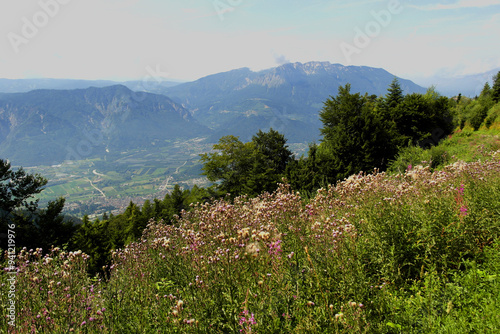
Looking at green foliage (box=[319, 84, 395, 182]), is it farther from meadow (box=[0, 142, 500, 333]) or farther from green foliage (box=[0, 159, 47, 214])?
green foliage (box=[0, 159, 47, 214])

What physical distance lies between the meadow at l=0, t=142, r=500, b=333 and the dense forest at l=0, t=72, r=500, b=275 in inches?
346

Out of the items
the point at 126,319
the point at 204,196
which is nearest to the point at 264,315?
the point at 126,319

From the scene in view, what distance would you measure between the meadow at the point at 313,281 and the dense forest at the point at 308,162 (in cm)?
880

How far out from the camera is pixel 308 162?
20547mm

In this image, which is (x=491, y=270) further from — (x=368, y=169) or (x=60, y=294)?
(x=368, y=169)

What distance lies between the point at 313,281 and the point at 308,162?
1761cm

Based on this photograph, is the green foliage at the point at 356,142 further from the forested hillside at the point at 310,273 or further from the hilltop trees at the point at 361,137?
the forested hillside at the point at 310,273

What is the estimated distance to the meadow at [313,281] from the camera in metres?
2.82

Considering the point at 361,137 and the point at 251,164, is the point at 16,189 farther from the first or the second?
the point at 361,137

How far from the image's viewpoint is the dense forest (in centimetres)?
1817

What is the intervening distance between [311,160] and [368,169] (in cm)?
482

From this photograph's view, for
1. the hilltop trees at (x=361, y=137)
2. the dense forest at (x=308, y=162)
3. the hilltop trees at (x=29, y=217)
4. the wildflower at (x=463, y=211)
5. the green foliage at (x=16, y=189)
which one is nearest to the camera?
the wildflower at (x=463, y=211)

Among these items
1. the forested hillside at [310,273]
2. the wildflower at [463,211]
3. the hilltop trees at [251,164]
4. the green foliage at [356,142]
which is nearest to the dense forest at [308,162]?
the green foliage at [356,142]

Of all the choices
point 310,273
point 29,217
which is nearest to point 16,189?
point 29,217
